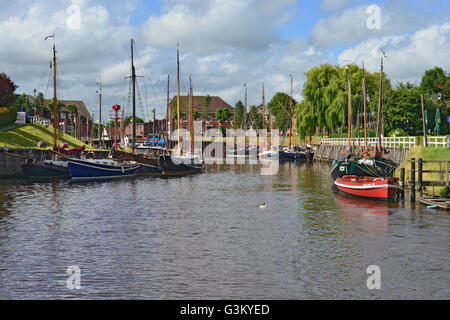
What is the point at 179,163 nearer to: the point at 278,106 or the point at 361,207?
the point at 361,207

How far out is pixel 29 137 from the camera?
68.8 meters

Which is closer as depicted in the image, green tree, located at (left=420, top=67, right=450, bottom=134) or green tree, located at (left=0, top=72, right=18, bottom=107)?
green tree, located at (left=0, top=72, right=18, bottom=107)

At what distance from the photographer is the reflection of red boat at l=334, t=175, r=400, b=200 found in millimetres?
33656

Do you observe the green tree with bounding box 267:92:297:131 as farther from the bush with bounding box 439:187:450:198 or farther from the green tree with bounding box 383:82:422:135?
the bush with bounding box 439:187:450:198

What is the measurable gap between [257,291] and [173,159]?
47.3 meters

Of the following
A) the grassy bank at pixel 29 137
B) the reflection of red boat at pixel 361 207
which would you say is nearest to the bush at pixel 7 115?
the grassy bank at pixel 29 137

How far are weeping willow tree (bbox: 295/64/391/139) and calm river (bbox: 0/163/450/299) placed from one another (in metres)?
47.0

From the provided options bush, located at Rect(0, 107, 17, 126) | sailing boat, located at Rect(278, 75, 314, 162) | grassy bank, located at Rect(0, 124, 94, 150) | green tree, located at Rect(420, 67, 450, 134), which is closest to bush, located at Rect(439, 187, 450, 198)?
grassy bank, located at Rect(0, 124, 94, 150)

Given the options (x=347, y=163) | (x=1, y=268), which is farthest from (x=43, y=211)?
(x=347, y=163)

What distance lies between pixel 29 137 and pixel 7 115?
830 centimetres

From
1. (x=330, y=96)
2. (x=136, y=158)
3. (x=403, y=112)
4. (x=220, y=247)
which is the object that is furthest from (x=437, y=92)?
(x=220, y=247)

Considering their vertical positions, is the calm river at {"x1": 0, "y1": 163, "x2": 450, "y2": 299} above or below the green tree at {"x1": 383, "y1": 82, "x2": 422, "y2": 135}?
below

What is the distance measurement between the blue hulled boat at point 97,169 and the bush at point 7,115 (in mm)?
26193

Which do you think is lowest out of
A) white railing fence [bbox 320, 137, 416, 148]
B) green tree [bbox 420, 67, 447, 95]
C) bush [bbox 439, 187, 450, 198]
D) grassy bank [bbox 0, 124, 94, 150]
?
bush [bbox 439, 187, 450, 198]
